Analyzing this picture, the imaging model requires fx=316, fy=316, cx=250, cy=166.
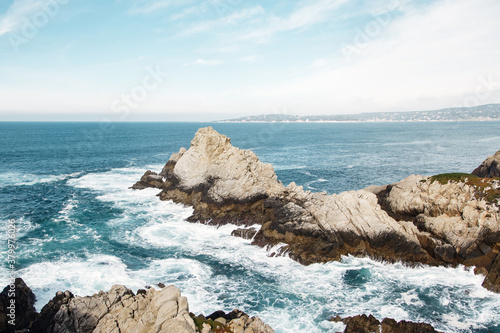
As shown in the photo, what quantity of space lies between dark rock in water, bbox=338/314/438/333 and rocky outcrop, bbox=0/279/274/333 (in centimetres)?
652

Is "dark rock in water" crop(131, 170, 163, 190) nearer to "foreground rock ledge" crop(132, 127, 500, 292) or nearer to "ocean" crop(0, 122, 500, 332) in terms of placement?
"ocean" crop(0, 122, 500, 332)

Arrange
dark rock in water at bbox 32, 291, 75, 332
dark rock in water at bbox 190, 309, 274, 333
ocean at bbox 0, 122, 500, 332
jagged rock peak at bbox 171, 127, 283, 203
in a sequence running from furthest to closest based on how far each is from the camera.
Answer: jagged rock peak at bbox 171, 127, 283, 203
ocean at bbox 0, 122, 500, 332
dark rock in water at bbox 32, 291, 75, 332
dark rock in water at bbox 190, 309, 274, 333

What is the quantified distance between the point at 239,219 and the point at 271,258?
9415 mm

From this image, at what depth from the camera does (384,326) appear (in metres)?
20.7

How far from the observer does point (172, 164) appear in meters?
60.5

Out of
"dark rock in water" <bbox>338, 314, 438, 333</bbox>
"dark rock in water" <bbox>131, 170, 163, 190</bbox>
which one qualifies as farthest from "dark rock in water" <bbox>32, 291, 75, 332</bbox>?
"dark rock in water" <bbox>131, 170, 163, 190</bbox>

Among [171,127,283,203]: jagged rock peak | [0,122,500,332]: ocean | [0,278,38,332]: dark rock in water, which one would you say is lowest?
[0,122,500,332]: ocean

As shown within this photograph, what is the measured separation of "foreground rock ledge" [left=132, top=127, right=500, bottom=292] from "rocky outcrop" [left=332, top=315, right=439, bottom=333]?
10499mm

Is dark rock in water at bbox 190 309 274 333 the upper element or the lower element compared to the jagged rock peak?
lower

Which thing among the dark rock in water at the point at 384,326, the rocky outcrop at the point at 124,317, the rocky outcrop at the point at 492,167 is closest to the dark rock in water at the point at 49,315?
the rocky outcrop at the point at 124,317

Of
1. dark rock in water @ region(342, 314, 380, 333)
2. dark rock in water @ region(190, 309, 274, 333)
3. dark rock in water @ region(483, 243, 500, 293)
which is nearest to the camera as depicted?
dark rock in water @ region(190, 309, 274, 333)

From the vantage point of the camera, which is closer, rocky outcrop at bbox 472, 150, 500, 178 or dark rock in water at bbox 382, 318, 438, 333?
dark rock in water at bbox 382, 318, 438, 333

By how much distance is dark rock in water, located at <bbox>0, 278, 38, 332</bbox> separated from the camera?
19.0m

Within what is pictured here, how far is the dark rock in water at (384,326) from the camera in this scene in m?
20.5
